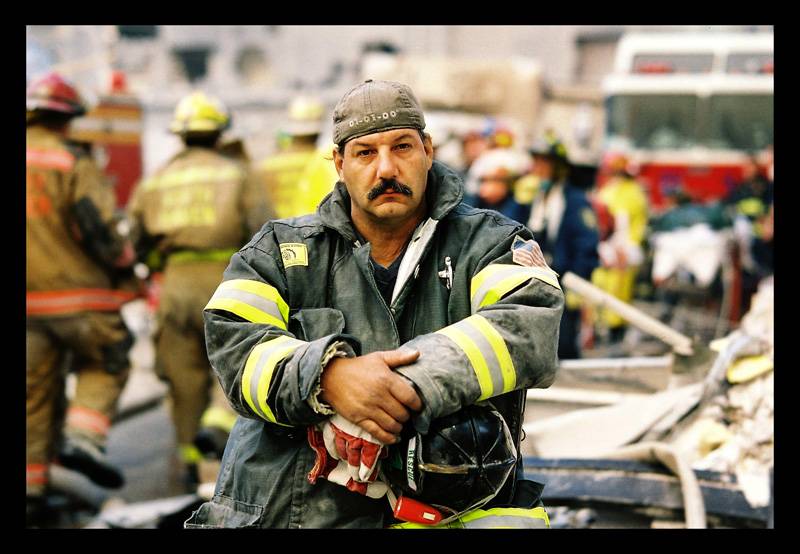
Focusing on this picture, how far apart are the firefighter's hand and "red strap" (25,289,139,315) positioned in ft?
13.6

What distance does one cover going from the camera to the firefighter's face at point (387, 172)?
2.60 m

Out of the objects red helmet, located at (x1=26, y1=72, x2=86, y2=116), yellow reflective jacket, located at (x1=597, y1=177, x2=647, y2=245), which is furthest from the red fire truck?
red helmet, located at (x1=26, y1=72, x2=86, y2=116)

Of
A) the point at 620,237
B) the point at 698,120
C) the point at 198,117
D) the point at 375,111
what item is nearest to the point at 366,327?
the point at 375,111

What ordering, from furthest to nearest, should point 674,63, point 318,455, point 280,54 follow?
point 280,54, point 674,63, point 318,455

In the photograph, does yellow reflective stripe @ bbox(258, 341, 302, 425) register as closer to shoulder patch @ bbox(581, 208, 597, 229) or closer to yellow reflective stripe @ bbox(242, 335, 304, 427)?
yellow reflective stripe @ bbox(242, 335, 304, 427)

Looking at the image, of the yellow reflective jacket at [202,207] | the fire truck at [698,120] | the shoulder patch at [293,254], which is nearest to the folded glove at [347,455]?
the shoulder patch at [293,254]

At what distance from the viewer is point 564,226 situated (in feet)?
27.2

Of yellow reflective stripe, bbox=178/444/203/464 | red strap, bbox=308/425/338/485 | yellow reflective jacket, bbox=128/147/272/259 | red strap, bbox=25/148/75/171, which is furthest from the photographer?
yellow reflective jacket, bbox=128/147/272/259

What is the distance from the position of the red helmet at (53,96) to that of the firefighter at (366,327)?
382 cm

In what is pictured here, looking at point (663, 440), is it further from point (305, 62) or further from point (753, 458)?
point (305, 62)

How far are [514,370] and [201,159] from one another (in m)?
4.80

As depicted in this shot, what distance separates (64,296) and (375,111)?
4.04m

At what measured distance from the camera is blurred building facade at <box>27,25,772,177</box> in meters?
31.3

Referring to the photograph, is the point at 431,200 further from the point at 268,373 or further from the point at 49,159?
the point at 49,159
